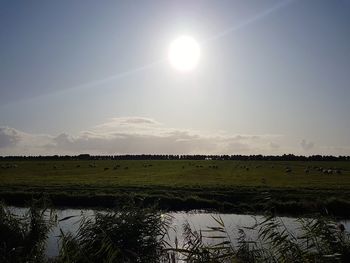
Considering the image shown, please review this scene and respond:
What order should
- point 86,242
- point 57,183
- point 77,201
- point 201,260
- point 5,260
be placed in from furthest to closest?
1. point 57,183
2. point 77,201
3. point 86,242
4. point 5,260
5. point 201,260

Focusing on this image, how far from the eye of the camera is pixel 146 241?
14023 mm

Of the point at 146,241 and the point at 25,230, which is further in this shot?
the point at 25,230

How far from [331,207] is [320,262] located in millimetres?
34674

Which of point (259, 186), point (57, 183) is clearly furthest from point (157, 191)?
point (57, 183)

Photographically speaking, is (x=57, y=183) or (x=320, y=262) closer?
(x=320, y=262)

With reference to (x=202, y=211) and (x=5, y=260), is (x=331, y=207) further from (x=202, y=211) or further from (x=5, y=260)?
(x=5, y=260)

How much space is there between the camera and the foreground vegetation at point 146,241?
10391mm

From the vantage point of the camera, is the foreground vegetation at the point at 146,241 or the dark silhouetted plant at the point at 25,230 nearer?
the foreground vegetation at the point at 146,241

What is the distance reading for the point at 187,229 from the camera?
45.0ft

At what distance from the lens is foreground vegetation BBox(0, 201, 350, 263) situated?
1039 centimetres

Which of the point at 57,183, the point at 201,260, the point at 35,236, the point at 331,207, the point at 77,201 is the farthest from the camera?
the point at 57,183

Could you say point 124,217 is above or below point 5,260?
above

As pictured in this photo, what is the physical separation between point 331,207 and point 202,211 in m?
11.2

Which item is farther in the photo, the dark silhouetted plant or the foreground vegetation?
the dark silhouetted plant
